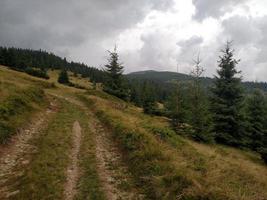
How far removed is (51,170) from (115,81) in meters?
42.4

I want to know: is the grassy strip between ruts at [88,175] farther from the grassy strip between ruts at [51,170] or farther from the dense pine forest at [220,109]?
the dense pine forest at [220,109]

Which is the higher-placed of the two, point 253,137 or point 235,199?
point 235,199

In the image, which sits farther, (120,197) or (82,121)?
(82,121)

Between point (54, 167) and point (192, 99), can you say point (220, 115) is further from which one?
point (54, 167)

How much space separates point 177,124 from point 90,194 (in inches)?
928

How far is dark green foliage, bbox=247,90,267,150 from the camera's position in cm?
3741

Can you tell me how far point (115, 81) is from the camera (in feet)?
176

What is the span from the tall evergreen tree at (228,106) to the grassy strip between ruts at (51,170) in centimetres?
2097

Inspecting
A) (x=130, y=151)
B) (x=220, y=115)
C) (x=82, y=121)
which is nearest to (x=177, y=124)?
(x=220, y=115)

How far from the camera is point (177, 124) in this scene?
32312 millimetres

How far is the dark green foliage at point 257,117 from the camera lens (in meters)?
37.4

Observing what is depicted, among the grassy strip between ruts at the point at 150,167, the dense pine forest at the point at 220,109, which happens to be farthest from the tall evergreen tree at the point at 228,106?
the grassy strip between ruts at the point at 150,167

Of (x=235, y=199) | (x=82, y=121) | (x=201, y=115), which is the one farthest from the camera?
(x=201, y=115)

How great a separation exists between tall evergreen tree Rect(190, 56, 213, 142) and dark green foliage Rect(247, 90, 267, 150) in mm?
8541
